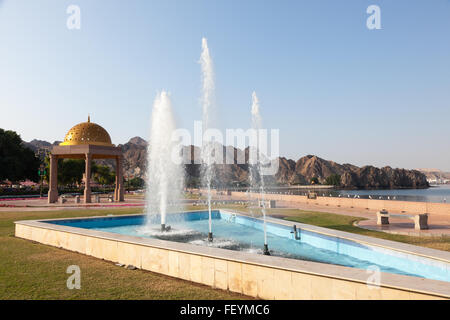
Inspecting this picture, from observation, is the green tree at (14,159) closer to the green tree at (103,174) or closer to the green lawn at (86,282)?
the green tree at (103,174)

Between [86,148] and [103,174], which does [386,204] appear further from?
[103,174]

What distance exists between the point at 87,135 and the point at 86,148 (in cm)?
194

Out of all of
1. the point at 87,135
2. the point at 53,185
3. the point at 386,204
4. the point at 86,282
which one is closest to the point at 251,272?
the point at 86,282

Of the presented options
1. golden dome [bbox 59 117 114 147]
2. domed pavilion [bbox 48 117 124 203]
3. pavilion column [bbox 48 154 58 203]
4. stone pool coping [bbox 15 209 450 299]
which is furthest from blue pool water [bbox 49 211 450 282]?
pavilion column [bbox 48 154 58 203]

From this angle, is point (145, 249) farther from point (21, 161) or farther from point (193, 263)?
point (21, 161)

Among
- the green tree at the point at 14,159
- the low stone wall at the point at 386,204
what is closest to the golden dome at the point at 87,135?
the low stone wall at the point at 386,204

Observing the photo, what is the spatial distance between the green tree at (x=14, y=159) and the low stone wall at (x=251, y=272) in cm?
5004

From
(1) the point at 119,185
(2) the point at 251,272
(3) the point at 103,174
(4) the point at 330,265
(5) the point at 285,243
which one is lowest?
(5) the point at 285,243

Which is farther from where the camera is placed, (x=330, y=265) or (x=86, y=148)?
(x=86, y=148)

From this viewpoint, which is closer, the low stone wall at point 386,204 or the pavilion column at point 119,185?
the low stone wall at point 386,204

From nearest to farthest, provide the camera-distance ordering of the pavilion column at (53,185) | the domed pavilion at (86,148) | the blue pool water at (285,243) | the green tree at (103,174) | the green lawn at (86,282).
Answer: the green lawn at (86,282)
the blue pool water at (285,243)
the domed pavilion at (86,148)
the pavilion column at (53,185)
the green tree at (103,174)

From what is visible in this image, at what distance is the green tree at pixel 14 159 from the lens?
4750 centimetres

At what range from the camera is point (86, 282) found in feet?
19.6

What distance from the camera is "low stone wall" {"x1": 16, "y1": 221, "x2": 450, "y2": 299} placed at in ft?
14.4
